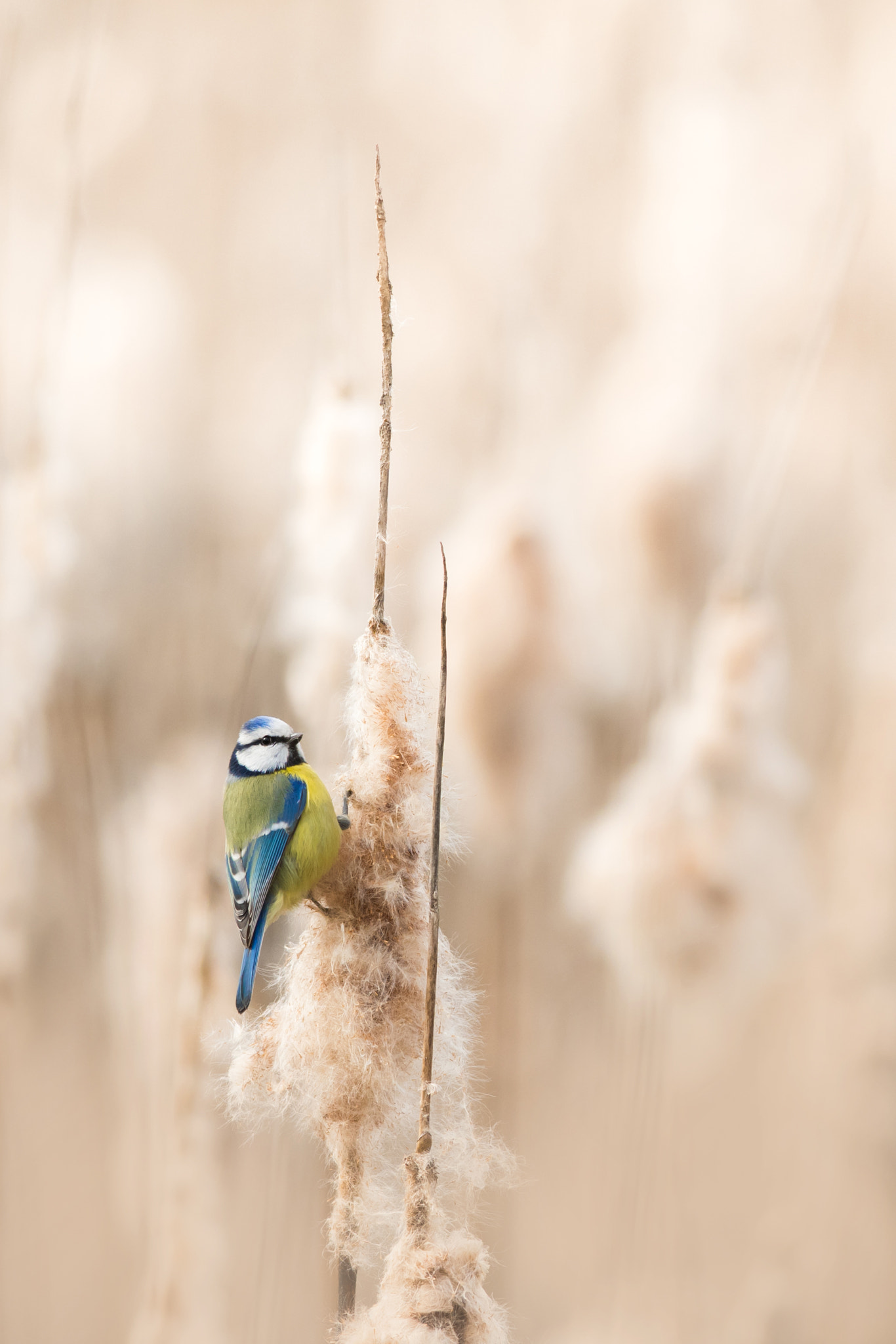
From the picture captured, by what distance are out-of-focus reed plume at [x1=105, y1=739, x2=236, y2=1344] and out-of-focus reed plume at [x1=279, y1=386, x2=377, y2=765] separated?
0.45ft

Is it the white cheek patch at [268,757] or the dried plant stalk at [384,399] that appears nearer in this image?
the dried plant stalk at [384,399]

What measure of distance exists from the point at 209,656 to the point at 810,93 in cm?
83

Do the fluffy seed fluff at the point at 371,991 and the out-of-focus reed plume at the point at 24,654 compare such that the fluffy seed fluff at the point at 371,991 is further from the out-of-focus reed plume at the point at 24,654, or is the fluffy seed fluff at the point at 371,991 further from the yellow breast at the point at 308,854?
the out-of-focus reed plume at the point at 24,654

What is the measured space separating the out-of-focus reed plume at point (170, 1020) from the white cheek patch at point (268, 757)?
1.00ft

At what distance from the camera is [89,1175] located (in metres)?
0.96

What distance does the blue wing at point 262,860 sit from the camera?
567mm

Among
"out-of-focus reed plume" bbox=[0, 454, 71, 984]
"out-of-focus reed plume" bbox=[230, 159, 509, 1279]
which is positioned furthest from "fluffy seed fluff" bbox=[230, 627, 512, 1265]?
"out-of-focus reed plume" bbox=[0, 454, 71, 984]

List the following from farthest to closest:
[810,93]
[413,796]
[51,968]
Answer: [51,968] < [810,93] < [413,796]

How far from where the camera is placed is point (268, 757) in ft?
2.05

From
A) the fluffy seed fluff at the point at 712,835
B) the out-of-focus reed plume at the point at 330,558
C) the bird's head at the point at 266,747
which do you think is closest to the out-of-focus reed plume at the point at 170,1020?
the out-of-focus reed plume at the point at 330,558

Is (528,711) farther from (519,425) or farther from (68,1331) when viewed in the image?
(68,1331)

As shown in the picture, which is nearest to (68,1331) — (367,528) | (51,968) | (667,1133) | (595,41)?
(51,968)

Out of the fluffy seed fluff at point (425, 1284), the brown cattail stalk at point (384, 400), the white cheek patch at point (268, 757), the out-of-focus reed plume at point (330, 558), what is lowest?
the fluffy seed fluff at point (425, 1284)

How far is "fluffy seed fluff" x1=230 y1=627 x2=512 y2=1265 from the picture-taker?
1.86 ft
